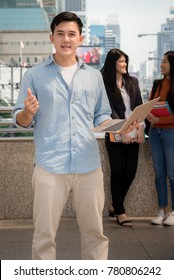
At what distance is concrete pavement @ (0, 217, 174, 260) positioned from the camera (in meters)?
5.21

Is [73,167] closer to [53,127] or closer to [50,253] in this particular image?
[53,127]

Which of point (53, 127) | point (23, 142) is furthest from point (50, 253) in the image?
point (23, 142)

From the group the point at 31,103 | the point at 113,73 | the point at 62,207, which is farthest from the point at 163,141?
the point at 31,103

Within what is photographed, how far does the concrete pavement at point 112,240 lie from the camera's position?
5.21m

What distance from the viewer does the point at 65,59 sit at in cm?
381

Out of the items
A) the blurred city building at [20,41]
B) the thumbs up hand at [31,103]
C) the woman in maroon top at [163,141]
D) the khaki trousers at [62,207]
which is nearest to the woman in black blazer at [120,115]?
the woman in maroon top at [163,141]

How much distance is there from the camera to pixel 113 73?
6250mm

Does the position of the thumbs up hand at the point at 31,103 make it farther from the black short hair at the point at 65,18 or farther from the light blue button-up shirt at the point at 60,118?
the black short hair at the point at 65,18

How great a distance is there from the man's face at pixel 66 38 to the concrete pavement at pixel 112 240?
2009 millimetres

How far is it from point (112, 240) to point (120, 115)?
126 centimetres

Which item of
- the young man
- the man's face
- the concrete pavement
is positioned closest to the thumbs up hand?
the young man

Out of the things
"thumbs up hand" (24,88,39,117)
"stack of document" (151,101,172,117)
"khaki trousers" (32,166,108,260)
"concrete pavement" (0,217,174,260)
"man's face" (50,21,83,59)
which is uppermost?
"man's face" (50,21,83,59)

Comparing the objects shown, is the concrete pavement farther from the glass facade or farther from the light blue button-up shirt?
the glass facade

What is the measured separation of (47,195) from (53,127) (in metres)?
0.40
